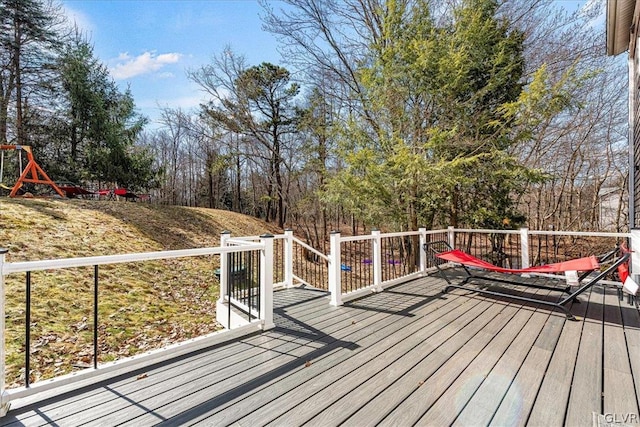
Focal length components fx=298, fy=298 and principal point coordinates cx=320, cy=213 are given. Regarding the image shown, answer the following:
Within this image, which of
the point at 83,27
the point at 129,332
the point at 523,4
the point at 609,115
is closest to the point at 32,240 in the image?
the point at 129,332

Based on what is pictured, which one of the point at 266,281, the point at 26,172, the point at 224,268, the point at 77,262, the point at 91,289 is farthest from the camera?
the point at 26,172

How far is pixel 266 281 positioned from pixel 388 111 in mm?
5293

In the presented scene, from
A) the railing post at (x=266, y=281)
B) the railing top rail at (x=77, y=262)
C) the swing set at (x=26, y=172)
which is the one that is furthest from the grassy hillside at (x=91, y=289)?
the railing top rail at (x=77, y=262)

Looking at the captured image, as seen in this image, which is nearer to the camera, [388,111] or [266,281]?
[266,281]

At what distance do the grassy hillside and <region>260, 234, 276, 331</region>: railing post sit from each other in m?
2.35

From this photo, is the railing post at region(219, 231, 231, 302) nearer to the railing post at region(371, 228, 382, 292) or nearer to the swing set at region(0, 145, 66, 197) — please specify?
the railing post at region(371, 228, 382, 292)

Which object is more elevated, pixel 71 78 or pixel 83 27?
pixel 83 27

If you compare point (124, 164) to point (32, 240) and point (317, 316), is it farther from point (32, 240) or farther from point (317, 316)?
point (317, 316)

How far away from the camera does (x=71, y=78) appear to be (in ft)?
36.2

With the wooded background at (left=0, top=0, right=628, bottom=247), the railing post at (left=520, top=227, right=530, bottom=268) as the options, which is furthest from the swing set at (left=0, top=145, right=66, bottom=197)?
the railing post at (left=520, top=227, right=530, bottom=268)

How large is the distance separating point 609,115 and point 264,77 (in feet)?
40.9

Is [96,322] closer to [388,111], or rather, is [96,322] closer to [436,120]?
[388,111]

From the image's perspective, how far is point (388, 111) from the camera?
6.91 metres

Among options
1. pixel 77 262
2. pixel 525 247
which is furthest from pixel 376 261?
pixel 77 262
